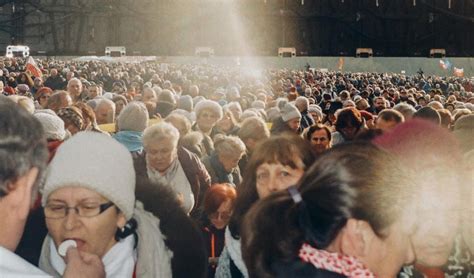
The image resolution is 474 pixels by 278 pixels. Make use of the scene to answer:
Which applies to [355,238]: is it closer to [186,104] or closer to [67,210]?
[67,210]

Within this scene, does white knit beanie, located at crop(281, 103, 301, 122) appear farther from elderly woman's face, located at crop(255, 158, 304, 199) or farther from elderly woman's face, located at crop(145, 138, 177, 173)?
elderly woman's face, located at crop(255, 158, 304, 199)

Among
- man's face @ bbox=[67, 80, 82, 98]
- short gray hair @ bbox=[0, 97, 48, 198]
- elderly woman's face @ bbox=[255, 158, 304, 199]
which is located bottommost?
elderly woman's face @ bbox=[255, 158, 304, 199]

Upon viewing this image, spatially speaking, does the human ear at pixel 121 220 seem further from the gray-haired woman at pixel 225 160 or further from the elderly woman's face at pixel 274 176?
the gray-haired woman at pixel 225 160

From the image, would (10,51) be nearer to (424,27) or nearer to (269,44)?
(269,44)

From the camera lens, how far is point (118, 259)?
2.88 meters

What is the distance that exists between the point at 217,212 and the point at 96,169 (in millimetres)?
2176

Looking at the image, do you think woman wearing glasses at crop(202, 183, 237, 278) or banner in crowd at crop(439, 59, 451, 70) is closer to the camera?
woman wearing glasses at crop(202, 183, 237, 278)

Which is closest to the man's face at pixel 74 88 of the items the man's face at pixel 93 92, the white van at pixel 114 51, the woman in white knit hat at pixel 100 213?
the man's face at pixel 93 92

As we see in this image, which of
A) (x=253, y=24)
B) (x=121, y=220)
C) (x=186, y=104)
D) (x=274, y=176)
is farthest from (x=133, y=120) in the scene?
(x=253, y=24)

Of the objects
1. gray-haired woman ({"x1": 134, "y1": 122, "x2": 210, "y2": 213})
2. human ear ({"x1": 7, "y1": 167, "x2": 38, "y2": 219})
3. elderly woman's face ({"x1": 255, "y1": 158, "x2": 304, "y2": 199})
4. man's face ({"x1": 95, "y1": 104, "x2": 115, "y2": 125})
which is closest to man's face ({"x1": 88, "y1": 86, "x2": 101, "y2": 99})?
man's face ({"x1": 95, "y1": 104, "x2": 115, "y2": 125})

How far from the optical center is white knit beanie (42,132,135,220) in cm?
273

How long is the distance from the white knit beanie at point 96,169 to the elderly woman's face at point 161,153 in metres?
2.53

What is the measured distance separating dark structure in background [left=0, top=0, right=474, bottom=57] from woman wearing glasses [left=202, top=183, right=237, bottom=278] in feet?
99.0

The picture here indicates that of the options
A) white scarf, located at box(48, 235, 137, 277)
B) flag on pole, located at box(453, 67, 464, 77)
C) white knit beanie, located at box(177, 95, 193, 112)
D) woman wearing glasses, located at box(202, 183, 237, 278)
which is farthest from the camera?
flag on pole, located at box(453, 67, 464, 77)
